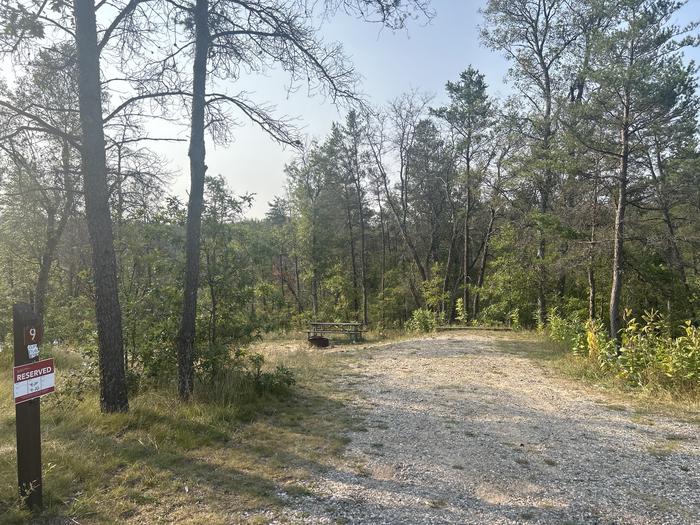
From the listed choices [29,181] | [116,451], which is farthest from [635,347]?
[29,181]

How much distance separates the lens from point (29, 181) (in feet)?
29.7

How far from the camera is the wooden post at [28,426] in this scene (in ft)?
9.02

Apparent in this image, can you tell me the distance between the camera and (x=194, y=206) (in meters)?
5.34

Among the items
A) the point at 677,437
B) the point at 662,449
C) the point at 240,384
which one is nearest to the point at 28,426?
the point at 240,384

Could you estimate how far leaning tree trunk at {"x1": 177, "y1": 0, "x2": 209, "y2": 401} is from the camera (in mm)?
5270

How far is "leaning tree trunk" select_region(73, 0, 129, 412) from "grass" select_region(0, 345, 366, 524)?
36cm

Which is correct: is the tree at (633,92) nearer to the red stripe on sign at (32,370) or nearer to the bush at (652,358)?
the bush at (652,358)

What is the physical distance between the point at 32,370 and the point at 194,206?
293 cm

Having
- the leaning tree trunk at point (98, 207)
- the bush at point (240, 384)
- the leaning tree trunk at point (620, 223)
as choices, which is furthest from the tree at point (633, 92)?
the leaning tree trunk at point (98, 207)

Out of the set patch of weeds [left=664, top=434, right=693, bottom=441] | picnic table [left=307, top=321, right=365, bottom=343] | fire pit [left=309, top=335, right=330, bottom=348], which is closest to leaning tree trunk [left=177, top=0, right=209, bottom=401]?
patch of weeds [left=664, top=434, right=693, bottom=441]

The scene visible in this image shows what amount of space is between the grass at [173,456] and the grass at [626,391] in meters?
3.90

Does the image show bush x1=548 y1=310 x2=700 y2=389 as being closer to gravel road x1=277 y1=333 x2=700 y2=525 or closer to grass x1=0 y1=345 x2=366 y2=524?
gravel road x1=277 y1=333 x2=700 y2=525

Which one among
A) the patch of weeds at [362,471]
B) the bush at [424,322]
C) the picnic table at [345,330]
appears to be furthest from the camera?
the bush at [424,322]

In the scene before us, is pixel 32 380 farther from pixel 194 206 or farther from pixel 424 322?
pixel 424 322
